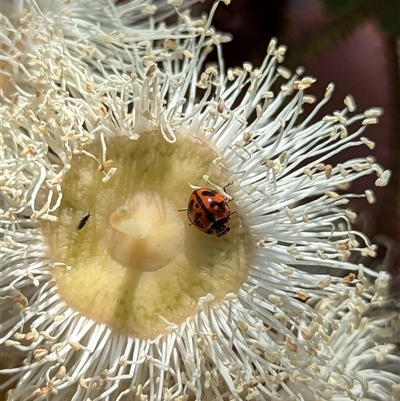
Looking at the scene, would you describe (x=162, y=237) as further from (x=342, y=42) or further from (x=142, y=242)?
(x=342, y=42)

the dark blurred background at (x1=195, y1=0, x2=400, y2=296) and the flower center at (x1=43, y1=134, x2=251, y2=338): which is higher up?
the dark blurred background at (x1=195, y1=0, x2=400, y2=296)

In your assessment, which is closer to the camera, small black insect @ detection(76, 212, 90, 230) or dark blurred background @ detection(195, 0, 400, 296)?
small black insect @ detection(76, 212, 90, 230)

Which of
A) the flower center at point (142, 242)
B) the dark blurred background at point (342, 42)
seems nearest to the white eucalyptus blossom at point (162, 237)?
the flower center at point (142, 242)

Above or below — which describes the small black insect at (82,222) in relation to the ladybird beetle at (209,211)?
below

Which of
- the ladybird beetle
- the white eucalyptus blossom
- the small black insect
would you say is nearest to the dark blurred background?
the white eucalyptus blossom

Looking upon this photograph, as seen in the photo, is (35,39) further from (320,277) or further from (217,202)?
(320,277)

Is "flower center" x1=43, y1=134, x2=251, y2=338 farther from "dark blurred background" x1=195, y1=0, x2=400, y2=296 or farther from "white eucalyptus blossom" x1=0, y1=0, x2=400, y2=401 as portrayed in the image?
"dark blurred background" x1=195, y1=0, x2=400, y2=296

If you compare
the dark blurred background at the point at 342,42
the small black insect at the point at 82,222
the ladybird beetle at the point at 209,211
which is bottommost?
the small black insect at the point at 82,222

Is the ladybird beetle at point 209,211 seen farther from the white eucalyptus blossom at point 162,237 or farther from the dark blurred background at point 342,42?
the dark blurred background at point 342,42
